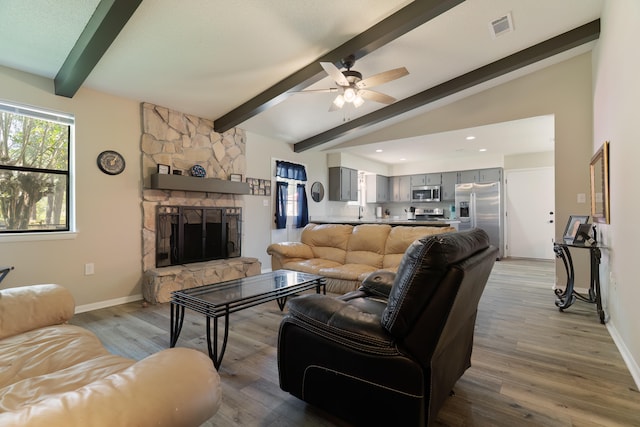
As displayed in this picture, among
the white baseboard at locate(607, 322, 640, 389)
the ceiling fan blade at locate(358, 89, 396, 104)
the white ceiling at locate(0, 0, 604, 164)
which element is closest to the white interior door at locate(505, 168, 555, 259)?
the white ceiling at locate(0, 0, 604, 164)

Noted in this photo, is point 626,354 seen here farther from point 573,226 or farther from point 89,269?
point 89,269

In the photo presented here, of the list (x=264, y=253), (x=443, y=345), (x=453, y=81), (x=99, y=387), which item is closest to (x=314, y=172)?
(x=264, y=253)

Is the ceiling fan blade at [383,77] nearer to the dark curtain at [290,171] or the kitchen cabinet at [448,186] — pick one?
the dark curtain at [290,171]

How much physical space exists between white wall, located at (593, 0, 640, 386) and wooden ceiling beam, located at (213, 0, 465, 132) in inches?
52.4

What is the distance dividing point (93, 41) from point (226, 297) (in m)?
2.44

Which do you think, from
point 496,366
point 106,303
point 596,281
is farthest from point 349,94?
point 106,303

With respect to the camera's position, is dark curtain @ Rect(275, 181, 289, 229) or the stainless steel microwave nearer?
dark curtain @ Rect(275, 181, 289, 229)

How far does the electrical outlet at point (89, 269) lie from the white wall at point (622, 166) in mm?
4962

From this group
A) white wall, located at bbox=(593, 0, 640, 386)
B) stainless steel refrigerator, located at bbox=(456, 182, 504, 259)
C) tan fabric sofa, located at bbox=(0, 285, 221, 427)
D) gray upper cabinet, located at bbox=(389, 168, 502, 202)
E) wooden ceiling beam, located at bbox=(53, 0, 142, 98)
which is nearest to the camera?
tan fabric sofa, located at bbox=(0, 285, 221, 427)

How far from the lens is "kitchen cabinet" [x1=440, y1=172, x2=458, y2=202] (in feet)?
25.2

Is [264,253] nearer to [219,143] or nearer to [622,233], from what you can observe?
[219,143]

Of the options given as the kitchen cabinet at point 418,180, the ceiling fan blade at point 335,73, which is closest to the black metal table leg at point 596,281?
the ceiling fan blade at point 335,73

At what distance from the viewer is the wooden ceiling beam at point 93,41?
7.57 feet

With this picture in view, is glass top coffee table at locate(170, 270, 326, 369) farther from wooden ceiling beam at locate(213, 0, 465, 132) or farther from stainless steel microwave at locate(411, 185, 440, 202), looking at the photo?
stainless steel microwave at locate(411, 185, 440, 202)
